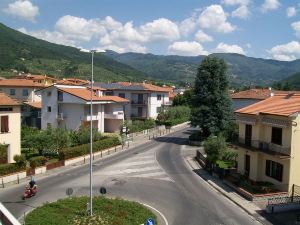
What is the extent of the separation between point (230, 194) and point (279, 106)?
909 centimetres

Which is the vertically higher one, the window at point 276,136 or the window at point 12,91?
the window at point 12,91

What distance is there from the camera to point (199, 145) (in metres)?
58.9

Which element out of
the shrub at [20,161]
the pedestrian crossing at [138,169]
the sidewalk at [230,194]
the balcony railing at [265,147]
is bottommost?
the sidewalk at [230,194]

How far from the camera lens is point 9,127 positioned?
39.4 meters

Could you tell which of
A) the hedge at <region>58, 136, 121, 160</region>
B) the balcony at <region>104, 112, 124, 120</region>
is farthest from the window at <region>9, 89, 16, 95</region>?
the hedge at <region>58, 136, 121, 160</region>

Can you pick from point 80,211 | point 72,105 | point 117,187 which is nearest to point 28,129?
point 72,105

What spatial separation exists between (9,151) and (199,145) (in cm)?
2902

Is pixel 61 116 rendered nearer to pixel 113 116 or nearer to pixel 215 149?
pixel 113 116

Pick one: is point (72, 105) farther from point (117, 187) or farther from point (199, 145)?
point (117, 187)

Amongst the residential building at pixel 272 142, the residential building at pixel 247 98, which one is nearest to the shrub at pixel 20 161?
the residential building at pixel 272 142

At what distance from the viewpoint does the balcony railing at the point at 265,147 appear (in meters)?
30.8

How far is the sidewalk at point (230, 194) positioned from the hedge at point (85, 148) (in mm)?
12418

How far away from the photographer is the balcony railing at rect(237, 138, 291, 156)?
30828 millimetres

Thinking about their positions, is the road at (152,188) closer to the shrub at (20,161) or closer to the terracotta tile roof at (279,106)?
the shrub at (20,161)
